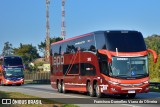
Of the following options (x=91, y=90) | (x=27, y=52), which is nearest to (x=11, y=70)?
(x=91, y=90)

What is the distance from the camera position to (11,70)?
55.7 m

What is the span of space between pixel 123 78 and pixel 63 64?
29.9 feet

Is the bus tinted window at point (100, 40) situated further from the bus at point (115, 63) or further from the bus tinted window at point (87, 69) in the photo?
the bus tinted window at point (87, 69)

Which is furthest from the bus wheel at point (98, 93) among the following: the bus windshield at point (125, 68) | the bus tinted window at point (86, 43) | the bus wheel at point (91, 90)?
the bus tinted window at point (86, 43)

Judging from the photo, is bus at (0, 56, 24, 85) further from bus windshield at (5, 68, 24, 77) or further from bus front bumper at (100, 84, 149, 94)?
bus front bumper at (100, 84, 149, 94)

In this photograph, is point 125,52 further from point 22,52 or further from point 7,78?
point 22,52

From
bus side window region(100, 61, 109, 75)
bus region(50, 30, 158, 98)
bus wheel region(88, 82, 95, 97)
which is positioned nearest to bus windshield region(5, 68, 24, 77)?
bus region(50, 30, 158, 98)

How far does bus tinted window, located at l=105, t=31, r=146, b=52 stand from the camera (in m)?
24.6

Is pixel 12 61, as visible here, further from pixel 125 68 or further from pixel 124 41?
pixel 125 68

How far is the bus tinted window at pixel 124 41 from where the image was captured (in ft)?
80.8

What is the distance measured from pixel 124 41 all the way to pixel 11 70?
107 ft

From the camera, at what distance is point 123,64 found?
24.4 metres

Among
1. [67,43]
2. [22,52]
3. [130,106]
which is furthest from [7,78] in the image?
[22,52]

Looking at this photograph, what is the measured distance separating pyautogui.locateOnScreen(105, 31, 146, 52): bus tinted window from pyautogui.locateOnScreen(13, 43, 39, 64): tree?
10788cm
